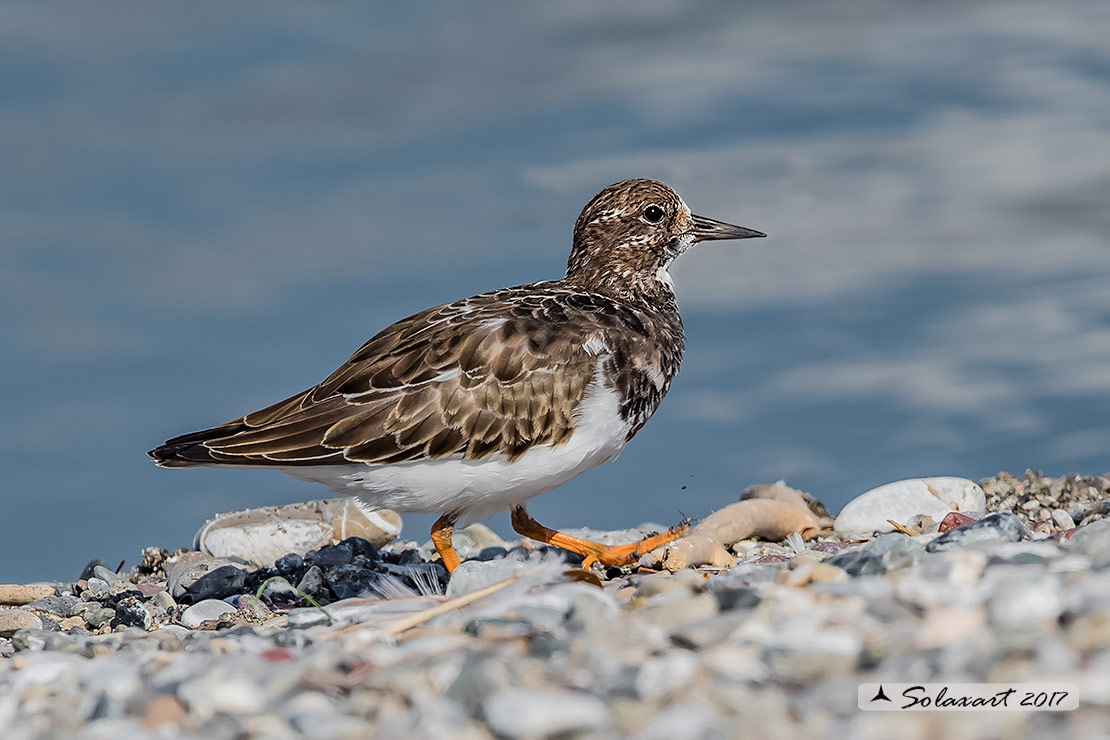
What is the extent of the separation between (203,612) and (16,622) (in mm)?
1325

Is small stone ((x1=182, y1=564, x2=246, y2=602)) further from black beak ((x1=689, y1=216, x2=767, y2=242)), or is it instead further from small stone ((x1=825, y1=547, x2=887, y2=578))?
small stone ((x1=825, y1=547, x2=887, y2=578))

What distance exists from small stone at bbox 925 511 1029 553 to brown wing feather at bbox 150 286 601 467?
227 cm

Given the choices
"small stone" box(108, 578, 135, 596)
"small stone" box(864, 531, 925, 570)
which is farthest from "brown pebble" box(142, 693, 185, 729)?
"small stone" box(108, 578, 135, 596)

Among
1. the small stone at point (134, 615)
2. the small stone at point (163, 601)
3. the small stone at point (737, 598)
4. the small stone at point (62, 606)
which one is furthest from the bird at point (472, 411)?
the small stone at point (737, 598)

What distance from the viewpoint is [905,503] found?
8.95 meters

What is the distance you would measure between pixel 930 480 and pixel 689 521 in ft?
7.25

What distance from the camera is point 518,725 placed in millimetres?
3434

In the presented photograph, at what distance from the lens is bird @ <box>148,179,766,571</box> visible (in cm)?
690

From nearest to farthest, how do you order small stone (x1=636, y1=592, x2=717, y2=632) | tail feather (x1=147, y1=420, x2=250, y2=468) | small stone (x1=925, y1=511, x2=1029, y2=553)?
small stone (x1=636, y1=592, x2=717, y2=632) < small stone (x1=925, y1=511, x2=1029, y2=553) < tail feather (x1=147, y1=420, x2=250, y2=468)

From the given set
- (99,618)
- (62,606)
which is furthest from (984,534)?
(62,606)

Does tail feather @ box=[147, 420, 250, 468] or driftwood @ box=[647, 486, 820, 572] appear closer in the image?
tail feather @ box=[147, 420, 250, 468]

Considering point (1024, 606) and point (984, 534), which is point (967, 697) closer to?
point (1024, 606)

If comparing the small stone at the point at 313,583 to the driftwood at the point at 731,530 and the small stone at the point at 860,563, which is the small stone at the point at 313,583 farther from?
the small stone at the point at 860,563

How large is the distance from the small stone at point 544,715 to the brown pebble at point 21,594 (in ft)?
21.3
